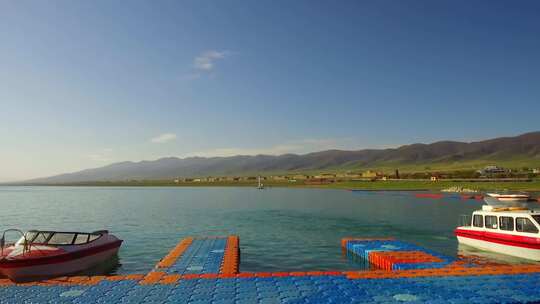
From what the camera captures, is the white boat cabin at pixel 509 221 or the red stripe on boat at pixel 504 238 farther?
the white boat cabin at pixel 509 221

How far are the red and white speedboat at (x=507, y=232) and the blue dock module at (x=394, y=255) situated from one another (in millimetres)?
5211

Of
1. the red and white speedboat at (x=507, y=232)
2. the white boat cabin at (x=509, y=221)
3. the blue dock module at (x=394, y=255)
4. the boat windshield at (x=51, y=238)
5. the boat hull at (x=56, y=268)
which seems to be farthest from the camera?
the white boat cabin at (x=509, y=221)

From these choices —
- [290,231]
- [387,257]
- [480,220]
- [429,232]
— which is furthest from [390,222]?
[387,257]

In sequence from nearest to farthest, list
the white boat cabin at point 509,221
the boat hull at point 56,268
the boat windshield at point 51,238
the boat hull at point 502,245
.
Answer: the boat hull at point 56,268, the boat windshield at point 51,238, the boat hull at point 502,245, the white boat cabin at point 509,221

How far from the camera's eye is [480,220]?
31266 millimetres

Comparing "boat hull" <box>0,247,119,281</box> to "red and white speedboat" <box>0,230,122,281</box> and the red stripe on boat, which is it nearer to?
"red and white speedboat" <box>0,230,122,281</box>

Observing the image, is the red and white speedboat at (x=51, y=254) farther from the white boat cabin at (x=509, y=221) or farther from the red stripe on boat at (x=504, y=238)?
the white boat cabin at (x=509, y=221)

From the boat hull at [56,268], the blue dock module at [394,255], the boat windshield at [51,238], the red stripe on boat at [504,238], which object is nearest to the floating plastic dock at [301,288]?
the blue dock module at [394,255]

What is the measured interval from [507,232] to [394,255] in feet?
29.2

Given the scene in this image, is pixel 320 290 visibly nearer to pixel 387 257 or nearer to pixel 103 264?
pixel 387 257

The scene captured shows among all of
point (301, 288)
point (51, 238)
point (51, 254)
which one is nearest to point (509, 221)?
point (301, 288)

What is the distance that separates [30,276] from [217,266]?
34.0 ft

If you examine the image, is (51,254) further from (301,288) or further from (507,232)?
(507,232)

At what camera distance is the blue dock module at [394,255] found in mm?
23237
